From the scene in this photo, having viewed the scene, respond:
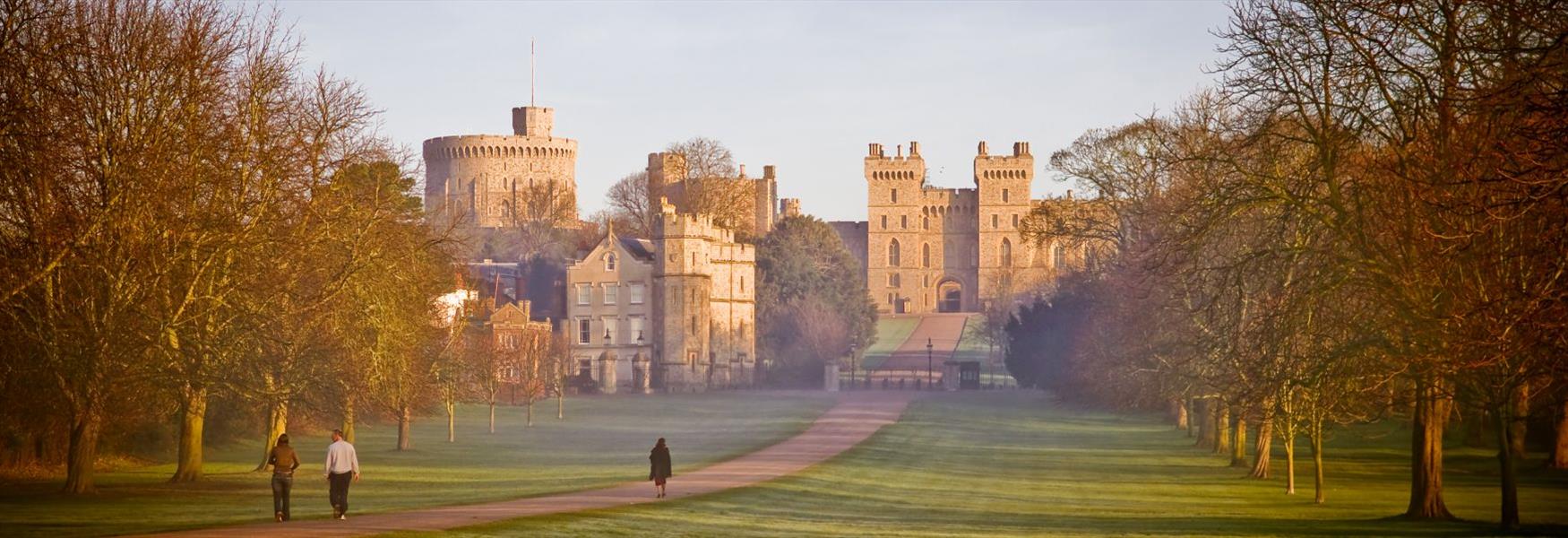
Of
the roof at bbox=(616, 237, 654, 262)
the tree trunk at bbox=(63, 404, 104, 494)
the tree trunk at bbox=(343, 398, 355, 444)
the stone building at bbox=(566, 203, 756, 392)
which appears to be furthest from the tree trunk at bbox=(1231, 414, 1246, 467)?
the roof at bbox=(616, 237, 654, 262)

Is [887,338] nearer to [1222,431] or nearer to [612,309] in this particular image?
[612,309]

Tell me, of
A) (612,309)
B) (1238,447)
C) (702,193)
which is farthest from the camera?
(702,193)

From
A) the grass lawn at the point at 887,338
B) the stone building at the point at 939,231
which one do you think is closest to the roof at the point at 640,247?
the grass lawn at the point at 887,338

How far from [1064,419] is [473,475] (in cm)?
3473

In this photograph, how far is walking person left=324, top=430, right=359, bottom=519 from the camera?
26.3 m

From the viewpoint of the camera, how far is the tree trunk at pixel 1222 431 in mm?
48375

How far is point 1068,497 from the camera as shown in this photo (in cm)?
3638

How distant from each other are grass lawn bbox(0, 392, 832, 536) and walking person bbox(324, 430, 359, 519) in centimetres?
141

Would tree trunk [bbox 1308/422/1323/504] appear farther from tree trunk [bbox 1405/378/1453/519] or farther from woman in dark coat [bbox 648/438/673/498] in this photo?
woman in dark coat [bbox 648/438/673/498]

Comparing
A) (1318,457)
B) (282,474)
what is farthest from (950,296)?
(282,474)

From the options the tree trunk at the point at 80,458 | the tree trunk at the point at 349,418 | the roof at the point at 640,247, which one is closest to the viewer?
the tree trunk at the point at 80,458

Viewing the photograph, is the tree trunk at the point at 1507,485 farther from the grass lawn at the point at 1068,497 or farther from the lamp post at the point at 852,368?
the lamp post at the point at 852,368

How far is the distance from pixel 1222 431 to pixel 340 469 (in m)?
30.5

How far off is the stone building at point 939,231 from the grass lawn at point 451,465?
90949 mm
